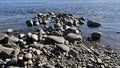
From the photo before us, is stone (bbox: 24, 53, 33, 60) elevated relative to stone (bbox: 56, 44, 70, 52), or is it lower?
elevated

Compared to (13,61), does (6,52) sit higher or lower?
higher

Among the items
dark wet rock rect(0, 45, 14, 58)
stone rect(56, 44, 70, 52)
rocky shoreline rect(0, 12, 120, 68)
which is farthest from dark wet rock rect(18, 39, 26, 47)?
stone rect(56, 44, 70, 52)

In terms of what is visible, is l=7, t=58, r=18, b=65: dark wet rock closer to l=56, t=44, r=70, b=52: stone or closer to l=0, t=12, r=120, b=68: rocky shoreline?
l=0, t=12, r=120, b=68: rocky shoreline

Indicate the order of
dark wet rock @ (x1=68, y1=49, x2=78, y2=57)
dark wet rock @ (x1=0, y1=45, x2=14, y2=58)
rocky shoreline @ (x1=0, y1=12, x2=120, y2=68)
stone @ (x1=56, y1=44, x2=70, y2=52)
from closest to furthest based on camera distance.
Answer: rocky shoreline @ (x1=0, y1=12, x2=120, y2=68), dark wet rock @ (x1=0, y1=45, x2=14, y2=58), dark wet rock @ (x1=68, y1=49, x2=78, y2=57), stone @ (x1=56, y1=44, x2=70, y2=52)

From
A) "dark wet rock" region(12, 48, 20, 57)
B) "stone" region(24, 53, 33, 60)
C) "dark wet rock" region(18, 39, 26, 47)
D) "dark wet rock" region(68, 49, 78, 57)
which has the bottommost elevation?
"dark wet rock" region(18, 39, 26, 47)

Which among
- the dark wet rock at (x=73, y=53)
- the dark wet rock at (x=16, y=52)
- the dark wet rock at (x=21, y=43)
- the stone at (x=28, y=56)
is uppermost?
the stone at (x=28, y=56)

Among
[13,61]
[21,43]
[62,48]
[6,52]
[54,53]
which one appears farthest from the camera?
[21,43]

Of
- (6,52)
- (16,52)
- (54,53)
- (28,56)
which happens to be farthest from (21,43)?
(28,56)

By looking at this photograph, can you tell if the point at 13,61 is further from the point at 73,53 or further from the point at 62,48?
the point at 73,53

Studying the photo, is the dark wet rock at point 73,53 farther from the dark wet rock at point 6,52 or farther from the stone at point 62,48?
the dark wet rock at point 6,52

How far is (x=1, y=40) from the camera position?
2486 centimetres

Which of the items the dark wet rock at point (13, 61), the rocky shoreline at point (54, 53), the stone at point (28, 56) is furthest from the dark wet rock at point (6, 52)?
the stone at point (28, 56)

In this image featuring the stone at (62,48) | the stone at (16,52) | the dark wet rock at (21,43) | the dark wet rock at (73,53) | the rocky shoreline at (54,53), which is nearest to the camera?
the rocky shoreline at (54,53)

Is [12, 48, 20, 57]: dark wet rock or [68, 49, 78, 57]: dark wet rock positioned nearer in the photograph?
[12, 48, 20, 57]: dark wet rock
